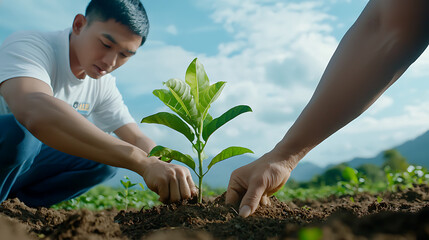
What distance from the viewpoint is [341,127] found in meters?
1.78

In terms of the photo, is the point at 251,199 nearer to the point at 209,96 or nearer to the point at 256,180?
the point at 256,180

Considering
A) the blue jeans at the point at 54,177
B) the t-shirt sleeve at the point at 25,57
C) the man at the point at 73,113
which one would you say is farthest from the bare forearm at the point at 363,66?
the blue jeans at the point at 54,177

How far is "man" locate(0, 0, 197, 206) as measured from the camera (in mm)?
2031

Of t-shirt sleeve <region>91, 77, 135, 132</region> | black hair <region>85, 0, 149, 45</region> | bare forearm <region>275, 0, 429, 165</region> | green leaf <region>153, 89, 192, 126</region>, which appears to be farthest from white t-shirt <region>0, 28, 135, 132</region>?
bare forearm <region>275, 0, 429, 165</region>

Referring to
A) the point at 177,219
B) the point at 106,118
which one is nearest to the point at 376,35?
the point at 177,219

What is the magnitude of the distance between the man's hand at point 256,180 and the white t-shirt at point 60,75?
5.88 ft

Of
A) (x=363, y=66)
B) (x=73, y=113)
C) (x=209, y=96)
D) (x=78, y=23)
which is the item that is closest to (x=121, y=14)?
(x=78, y=23)

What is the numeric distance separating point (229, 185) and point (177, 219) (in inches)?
15.4

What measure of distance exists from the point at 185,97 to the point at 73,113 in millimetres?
765

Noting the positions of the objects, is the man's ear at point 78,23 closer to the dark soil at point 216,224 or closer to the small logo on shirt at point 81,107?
the small logo on shirt at point 81,107

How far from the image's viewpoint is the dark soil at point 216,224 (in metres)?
0.90

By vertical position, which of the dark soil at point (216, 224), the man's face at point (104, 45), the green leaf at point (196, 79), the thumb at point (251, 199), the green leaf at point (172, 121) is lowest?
the dark soil at point (216, 224)

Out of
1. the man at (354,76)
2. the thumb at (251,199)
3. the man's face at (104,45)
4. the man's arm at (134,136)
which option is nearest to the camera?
the man at (354,76)

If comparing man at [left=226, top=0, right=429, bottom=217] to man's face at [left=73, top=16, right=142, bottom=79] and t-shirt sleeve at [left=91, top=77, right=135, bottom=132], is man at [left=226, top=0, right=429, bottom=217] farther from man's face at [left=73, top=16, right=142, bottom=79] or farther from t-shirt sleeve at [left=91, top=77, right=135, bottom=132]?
t-shirt sleeve at [left=91, top=77, right=135, bottom=132]
